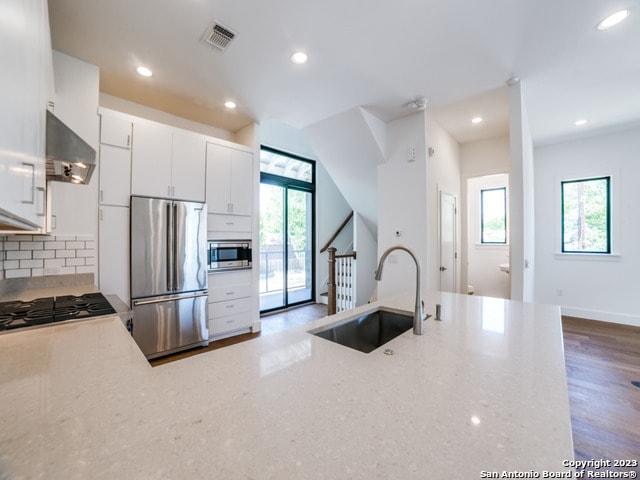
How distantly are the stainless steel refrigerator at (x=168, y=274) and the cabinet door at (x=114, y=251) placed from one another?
79mm

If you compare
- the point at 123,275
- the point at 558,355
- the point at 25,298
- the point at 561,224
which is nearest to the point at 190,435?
the point at 558,355

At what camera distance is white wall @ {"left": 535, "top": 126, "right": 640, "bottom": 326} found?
12.9 ft

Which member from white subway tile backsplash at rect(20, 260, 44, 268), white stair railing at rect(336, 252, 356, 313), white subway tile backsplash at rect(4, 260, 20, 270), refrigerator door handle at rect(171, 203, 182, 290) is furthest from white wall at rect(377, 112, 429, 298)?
white subway tile backsplash at rect(4, 260, 20, 270)

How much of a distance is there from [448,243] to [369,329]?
9.68ft

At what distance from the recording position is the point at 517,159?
275 centimetres

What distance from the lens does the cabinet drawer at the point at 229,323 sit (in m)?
3.32

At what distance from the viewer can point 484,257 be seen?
5.44m

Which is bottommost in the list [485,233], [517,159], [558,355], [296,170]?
[558,355]

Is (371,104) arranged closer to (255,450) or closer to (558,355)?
(558,355)

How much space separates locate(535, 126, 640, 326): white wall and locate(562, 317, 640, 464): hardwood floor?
520 mm

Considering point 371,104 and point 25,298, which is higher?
point 371,104

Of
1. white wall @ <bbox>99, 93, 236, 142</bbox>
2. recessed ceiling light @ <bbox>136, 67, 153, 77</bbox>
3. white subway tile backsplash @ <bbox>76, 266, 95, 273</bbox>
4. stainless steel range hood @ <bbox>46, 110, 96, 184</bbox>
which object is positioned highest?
recessed ceiling light @ <bbox>136, 67, 153, 77</bbox>

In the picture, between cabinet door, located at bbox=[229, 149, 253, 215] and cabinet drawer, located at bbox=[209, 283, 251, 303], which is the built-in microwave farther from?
cabinet door, located at bbox=[229, 149, 253, 215]

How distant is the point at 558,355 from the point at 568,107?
149 inches
